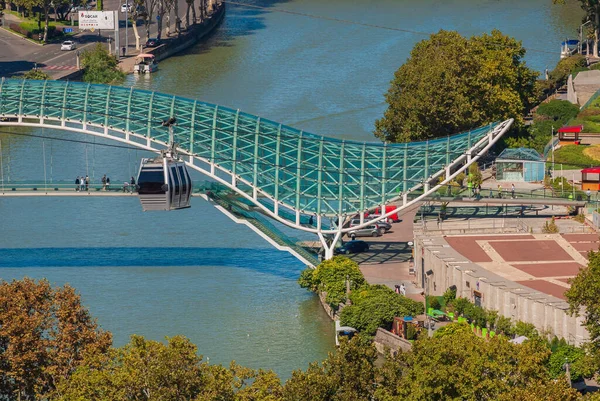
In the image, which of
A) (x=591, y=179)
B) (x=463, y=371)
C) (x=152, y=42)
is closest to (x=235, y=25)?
(x=152, y=42)

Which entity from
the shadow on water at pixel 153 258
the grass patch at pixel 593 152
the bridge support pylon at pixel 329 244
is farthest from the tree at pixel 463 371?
the grass patch at pixel 593 152

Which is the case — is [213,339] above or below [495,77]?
below

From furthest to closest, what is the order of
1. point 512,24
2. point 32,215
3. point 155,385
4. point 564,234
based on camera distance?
1. point 512,24
2. point 32,215
3. point 564,234
4. point 155,385

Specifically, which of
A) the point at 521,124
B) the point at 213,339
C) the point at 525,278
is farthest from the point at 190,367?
the point at 521,124

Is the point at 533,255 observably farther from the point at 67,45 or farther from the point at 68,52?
the point at 67,45

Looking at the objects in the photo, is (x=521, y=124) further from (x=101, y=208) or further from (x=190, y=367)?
(x=190, y=367)

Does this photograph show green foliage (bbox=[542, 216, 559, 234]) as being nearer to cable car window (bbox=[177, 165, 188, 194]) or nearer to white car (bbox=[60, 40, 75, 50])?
cable car window (bbox=[177, 165, 188, 194])

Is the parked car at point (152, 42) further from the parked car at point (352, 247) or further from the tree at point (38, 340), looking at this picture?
the tree at point (38, 340)
